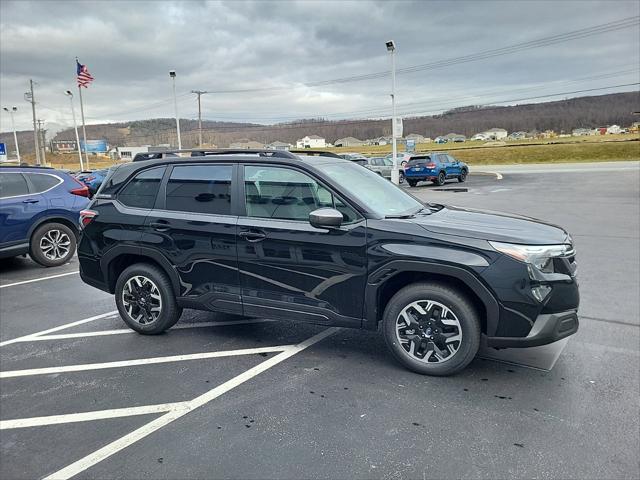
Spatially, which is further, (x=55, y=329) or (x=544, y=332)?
(x=55, y=329)

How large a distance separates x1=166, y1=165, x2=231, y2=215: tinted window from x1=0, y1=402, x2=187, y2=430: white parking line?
5.83 feet

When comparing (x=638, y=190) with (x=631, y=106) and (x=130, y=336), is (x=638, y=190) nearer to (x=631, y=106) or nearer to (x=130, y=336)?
(x=130, y=336)

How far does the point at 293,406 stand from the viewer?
11.4ft

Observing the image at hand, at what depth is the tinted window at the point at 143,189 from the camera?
491 centimetres

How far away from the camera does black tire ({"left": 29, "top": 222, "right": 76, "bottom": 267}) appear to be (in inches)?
331

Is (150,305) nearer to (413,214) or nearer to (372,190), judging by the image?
(372,190)

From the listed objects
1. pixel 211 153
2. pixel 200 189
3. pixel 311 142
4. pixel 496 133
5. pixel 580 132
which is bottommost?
pixel 200 189

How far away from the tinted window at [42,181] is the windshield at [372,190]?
256 inches

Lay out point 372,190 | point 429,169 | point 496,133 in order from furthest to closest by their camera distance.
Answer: point 496,133, point 429,169, point 372,190

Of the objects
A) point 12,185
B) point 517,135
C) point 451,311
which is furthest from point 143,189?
point 517,135

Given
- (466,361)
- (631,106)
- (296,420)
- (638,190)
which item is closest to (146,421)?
(296,420)

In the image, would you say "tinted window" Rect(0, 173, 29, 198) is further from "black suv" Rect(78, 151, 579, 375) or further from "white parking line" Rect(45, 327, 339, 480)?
"white parking line" Rect(45, 327, 339, 480)

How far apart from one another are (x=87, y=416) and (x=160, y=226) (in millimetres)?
1893

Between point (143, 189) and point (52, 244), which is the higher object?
point (143, 189)
